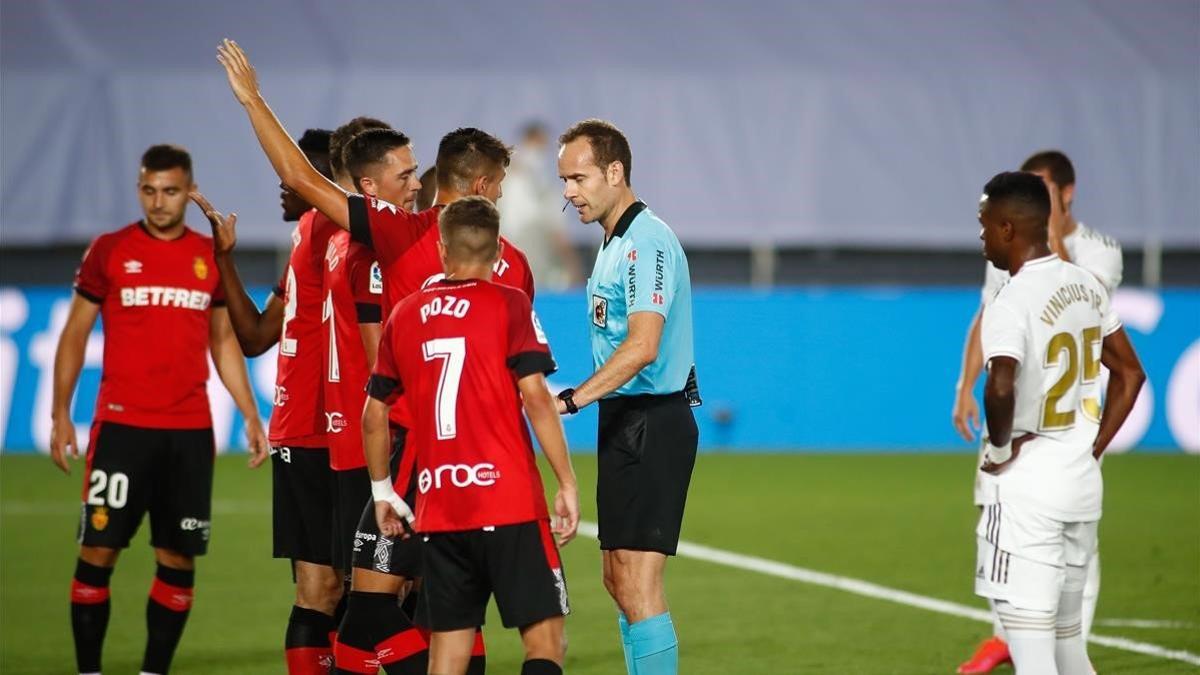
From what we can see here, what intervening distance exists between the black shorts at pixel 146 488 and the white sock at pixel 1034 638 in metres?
3.55

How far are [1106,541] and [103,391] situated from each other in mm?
6665

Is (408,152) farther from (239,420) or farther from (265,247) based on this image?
(265,247)

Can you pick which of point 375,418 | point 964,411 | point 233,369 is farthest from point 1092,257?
point 233,369

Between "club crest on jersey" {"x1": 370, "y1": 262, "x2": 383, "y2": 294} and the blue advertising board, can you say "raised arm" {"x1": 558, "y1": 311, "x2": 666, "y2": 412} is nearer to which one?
"club crest on jersey" {"x1": 370, "y1": 262, "x2": 383, "y2": 294}

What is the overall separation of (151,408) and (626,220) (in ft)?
8.12

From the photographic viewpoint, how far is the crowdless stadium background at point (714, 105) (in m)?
17.5

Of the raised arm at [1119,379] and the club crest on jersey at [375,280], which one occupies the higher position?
the club crest on jersey at [375,280]

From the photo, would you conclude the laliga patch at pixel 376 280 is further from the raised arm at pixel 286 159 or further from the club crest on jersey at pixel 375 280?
the raised arm at pixel 286 159

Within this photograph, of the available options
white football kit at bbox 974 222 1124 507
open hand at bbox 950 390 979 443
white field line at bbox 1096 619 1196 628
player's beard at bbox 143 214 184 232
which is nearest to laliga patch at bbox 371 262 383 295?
player's beard at bbox 143 214 184 232

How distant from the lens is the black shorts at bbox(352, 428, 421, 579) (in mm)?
5934

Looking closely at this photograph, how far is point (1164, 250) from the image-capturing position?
738 inches

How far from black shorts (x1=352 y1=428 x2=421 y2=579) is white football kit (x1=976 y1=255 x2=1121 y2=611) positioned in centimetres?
196

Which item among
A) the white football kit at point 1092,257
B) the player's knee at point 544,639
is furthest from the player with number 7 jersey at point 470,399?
the white football kit at point 1092,257

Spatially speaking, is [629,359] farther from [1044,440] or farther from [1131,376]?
[1131,376]
